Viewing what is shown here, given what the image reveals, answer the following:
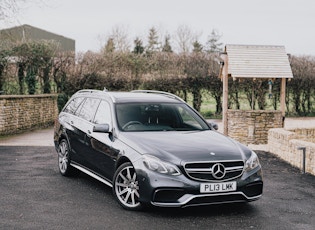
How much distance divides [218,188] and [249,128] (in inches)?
416

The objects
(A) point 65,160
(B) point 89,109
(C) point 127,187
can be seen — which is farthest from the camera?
(A) point 65,160

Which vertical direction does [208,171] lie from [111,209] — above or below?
above

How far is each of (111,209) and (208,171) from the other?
1470 mm

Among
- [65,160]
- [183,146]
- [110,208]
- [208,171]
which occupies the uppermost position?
[183,146]

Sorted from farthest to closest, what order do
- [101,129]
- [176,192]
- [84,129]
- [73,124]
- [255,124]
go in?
[255,124], [73,124], [84,129], [101,129], [176,192]

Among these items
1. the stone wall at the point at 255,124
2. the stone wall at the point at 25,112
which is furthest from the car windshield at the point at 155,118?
the stone wall at the point at 25,112

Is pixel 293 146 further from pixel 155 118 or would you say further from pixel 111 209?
pixel 111 209

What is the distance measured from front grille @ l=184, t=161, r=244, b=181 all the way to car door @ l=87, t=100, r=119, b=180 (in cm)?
127

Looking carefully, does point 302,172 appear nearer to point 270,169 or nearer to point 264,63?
point 270,169

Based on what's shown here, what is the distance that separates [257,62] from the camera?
18172mm

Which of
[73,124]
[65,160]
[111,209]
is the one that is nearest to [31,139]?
[65,160]

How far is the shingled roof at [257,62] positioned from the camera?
17750mm

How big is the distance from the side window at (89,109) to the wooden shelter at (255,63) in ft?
29.5

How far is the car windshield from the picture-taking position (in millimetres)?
7809
